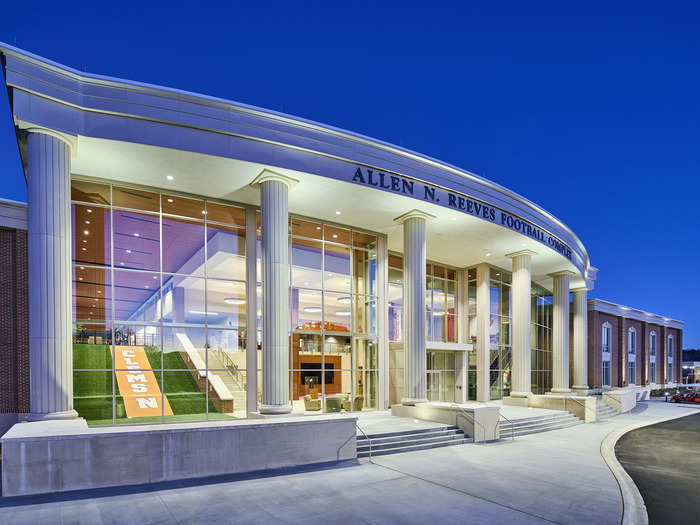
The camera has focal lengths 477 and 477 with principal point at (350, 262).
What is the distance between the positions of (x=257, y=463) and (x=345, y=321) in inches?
401

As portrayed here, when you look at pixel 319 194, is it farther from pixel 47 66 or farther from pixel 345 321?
pixel 47 66

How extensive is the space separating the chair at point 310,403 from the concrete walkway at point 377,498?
6.84 m

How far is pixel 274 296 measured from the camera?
50.1ft

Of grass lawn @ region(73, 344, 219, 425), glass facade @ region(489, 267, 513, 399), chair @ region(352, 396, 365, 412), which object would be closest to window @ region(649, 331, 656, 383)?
glass facade @ region(489, 267, 513, 399)

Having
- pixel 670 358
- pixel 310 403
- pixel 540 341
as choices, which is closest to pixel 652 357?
pixel 670 358

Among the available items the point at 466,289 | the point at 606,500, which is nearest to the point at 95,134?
the point at 606,500

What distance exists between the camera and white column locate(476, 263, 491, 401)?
29.4 meters

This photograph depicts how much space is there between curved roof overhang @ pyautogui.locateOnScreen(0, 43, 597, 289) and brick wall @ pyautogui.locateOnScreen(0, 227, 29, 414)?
14.1 feet

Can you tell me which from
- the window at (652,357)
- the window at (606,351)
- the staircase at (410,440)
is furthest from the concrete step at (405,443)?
the window at (652,357)

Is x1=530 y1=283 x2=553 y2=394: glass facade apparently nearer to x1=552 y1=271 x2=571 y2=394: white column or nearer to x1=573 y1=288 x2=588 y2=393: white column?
x1=573 y1=288 x2=588 y2=393: white column

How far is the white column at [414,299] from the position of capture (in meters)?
19.4

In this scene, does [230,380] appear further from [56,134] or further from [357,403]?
[56,134]

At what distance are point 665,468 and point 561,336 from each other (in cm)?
1793

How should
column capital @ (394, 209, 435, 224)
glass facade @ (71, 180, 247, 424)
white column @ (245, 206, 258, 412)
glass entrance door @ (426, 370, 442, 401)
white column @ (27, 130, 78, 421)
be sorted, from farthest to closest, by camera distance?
glass entrance door @ (426, 370, 442, 401), column capital @ (394, 209, 435, 224), white column @ (245, 206, 258, 412), glass facade @ (71, 180, 247, 424), white column @ (27, 130, 78, 421)
